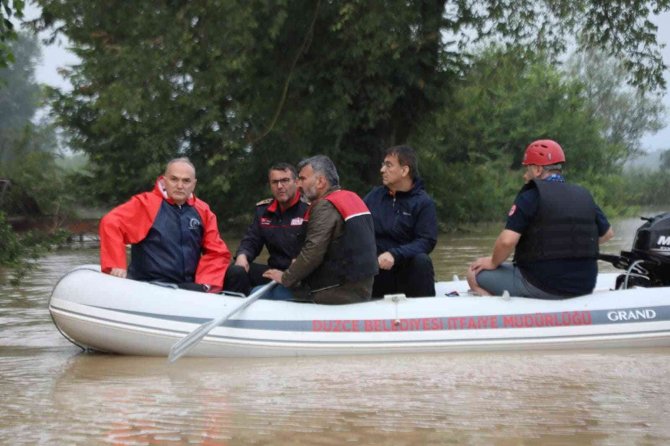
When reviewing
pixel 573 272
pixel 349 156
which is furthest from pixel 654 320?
pixel 349 156

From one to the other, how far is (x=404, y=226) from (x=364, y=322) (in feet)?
2.55

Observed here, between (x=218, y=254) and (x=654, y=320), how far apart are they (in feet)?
9.19

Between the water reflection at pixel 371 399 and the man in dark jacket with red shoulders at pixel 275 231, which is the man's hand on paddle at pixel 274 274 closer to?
the man in dark jacket with red shoulders at pixel 275 231

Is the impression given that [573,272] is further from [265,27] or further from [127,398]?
[265,27]

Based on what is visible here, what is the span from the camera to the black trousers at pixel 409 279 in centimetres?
764

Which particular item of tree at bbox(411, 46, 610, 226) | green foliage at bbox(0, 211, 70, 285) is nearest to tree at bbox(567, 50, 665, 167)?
tree at bbox(411, 46, 610, 226)

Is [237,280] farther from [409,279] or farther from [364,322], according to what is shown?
[409,279]

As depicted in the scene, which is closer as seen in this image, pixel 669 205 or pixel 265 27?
pixel 265 27

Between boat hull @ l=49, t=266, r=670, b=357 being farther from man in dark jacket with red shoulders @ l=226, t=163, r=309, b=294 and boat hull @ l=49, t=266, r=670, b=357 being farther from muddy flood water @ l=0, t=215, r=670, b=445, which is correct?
man in dark jacket with red shoulders @ l=226, t=163, r=309, b=294

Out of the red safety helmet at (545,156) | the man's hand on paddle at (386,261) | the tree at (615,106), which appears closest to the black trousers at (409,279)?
the man's hand on paddle at (386,261)

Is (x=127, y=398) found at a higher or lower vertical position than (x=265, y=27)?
lower

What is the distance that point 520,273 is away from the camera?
24.5 feet

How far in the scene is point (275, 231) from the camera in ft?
26.0

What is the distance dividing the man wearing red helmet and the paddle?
159 centimetres
